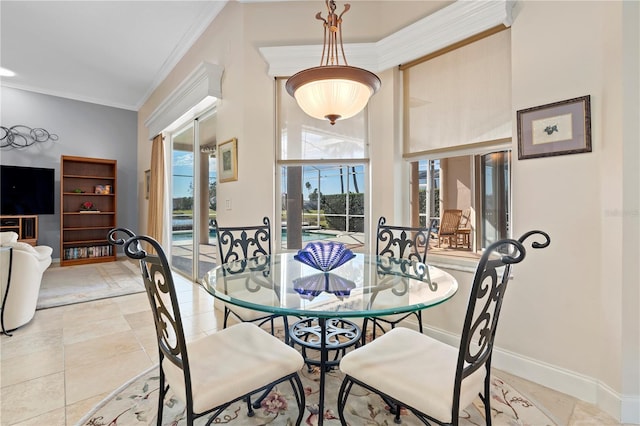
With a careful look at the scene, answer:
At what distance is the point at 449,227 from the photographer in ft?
8.66

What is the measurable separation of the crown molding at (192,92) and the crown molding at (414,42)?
72 cm

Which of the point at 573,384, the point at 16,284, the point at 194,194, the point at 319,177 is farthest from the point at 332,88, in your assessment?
the point at 194,194

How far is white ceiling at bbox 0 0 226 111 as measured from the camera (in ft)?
11.1

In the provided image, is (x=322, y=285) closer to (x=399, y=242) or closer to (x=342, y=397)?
(x=342, y=397)

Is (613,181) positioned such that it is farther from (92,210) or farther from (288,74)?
(92,210)

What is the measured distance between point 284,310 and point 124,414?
1202 mm

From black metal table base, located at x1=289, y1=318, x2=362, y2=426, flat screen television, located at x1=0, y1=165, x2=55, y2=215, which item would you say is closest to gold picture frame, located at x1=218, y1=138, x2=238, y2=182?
black metal table base, located at x1=289, y1=318, x2=362, y2=426

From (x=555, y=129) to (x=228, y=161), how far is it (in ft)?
9.27

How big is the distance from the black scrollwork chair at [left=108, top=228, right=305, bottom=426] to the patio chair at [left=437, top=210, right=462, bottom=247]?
1.77 meters

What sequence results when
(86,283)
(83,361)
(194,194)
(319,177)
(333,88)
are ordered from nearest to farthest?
1. (333,88)
2. (83,361)
3. (319,177)
4. (86,283)
5. (194,194)

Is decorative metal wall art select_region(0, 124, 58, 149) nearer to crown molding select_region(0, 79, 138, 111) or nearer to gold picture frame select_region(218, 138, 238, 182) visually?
crown molding select_region(0, 79, 138, 111)

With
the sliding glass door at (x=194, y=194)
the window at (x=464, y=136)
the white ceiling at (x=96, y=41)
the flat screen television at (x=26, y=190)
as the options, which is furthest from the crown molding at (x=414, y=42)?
the flat screen television at (x=26, y=190)

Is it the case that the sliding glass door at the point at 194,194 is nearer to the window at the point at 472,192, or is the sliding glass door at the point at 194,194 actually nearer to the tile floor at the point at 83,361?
the tile floor at the point at 83,361

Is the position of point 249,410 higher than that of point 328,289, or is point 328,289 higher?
point 328,289
